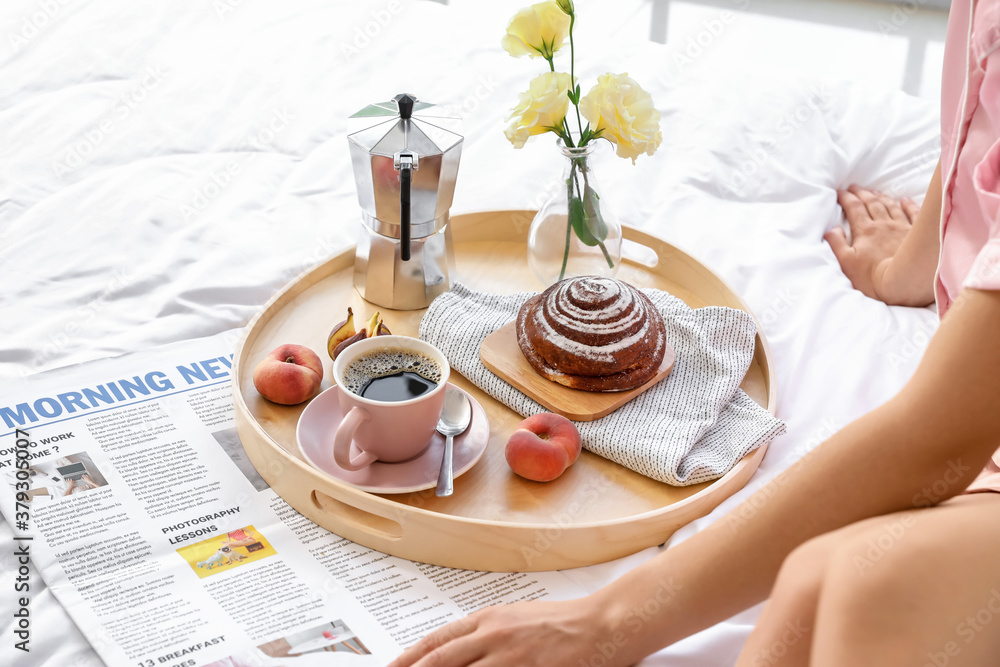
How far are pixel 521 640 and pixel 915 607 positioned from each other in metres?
0.30

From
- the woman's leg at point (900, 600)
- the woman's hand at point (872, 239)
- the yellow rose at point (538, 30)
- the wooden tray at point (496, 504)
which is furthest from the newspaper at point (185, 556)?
the woman's hand at point (872, 239)

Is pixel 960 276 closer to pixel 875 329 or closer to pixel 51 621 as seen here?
A: pixel 875 329

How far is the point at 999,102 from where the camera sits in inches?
30.6

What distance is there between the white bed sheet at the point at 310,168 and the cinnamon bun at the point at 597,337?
0.17 m

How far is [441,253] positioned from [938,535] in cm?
71

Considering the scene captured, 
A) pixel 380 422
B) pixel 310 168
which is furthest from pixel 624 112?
pixel 310 168

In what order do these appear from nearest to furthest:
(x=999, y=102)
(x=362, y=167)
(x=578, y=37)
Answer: (x=999, y=102) → (x=362, y=167) → (x=578, y=37)

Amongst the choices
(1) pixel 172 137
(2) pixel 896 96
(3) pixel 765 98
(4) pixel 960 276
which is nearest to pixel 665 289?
(4) pixel 960 276

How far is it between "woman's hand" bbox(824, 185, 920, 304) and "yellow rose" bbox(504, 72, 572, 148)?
57cm

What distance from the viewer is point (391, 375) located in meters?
0.89

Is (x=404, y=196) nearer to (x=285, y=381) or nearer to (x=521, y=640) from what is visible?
(x=285, y=381)

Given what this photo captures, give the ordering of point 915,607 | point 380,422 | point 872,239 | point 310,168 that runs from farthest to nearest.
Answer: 1. point 310,168
2. point 872,239
3. point 380,422
4. point 915,607

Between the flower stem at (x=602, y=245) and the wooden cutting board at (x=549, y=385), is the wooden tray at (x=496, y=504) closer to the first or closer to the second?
the wooden cutting board at (x=549, y=385)

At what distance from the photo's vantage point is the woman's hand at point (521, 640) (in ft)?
2.32
